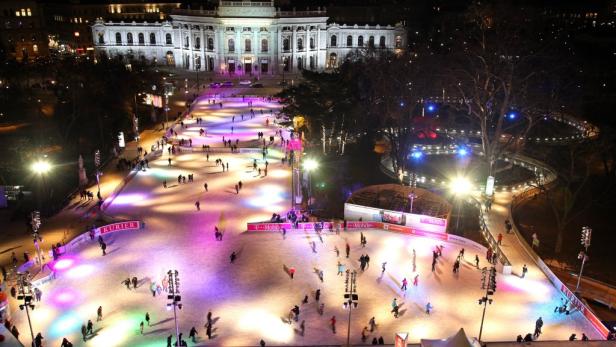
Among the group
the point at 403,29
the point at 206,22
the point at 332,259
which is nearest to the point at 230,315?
the point at 332,259

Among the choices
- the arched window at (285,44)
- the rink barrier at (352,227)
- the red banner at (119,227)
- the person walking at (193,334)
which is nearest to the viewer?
the person walking at (193,334)

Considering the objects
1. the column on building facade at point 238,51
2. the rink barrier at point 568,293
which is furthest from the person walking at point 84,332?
the column on building facade at point 238,51

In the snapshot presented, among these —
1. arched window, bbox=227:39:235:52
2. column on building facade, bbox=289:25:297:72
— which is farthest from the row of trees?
arched window, bbox=227:39:235:52

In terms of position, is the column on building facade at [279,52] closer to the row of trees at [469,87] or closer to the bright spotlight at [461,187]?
the row of trees at [469,87]

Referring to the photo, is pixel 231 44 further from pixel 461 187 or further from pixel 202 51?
pixel 461 187

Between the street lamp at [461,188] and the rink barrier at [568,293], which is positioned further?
the street lamp at [461,188]

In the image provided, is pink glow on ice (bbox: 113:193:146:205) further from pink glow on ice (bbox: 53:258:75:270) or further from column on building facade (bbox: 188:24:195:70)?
column on building facade (bbox: 188:24:195:70)

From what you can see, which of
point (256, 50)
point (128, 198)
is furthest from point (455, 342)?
point (256, 50)
